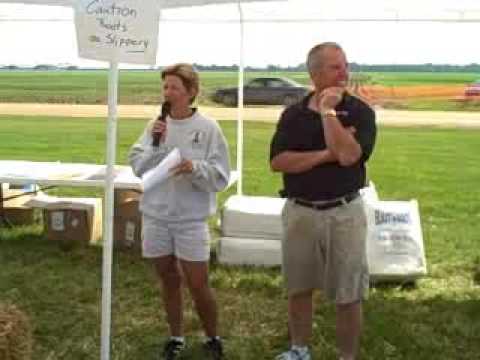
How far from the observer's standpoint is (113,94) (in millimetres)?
3299

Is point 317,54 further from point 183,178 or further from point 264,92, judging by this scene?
point 264,92

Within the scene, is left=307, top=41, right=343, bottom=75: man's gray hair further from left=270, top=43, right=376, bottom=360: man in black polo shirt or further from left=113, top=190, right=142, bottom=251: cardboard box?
left=113, top=190, right=142, bottom=251: cardboard box

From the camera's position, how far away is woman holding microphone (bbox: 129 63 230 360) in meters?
3.52

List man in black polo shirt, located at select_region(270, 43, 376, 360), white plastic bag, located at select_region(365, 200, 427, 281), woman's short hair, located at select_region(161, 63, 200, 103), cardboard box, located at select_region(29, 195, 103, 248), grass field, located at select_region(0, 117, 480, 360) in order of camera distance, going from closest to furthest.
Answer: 1. man in black polo shirt, located at select_region(270, 43, 376, 360)
2. woman's short hair, located at select_region(161, 63, 200, 103)
3. grass field, located at select_region(0, 117, 480, 360)
4. white plastic bag, located at select_region(365, 200, 427, 281)
5. cardboard box, located at select_region(29, 195, 103, 248)

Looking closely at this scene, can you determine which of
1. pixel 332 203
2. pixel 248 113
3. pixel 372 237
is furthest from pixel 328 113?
pixel 248 113

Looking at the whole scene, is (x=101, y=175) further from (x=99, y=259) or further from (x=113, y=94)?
(x=113, y=94)

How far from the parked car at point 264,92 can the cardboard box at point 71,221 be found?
17.1m

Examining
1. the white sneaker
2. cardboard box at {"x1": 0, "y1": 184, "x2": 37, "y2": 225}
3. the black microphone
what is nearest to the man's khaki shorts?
the white sneaker

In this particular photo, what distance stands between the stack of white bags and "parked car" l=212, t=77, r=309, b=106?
17611 millimetres

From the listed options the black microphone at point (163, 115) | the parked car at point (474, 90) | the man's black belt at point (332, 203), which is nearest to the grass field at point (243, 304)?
the man's black belt at point (332, 203)

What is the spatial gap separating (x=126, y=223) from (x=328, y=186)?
312 cm

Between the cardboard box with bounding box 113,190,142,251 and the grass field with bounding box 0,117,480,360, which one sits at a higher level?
the cardboard box with bounding box 113,190,142,251

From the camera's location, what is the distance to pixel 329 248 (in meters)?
3.41

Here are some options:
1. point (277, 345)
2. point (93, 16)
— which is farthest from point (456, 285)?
point (93, 16)
